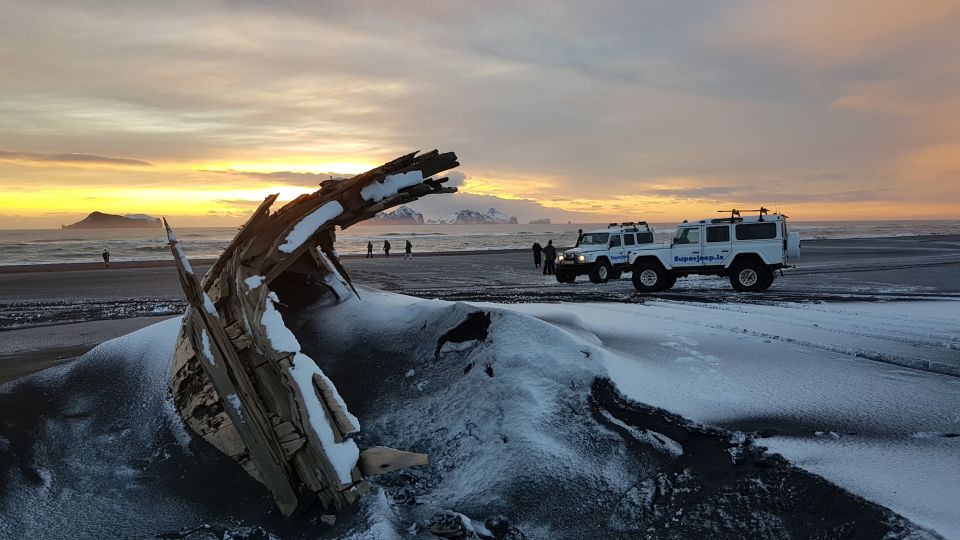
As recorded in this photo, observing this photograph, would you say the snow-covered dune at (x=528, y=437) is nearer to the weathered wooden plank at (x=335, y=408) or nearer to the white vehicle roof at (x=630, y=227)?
the weathered wooden plank at (x=335, y=408)

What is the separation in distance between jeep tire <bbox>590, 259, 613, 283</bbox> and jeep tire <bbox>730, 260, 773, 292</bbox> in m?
5.94

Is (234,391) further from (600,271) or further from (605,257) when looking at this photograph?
(605,257)

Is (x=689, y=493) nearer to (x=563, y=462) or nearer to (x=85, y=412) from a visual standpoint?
(x=563, y=462)

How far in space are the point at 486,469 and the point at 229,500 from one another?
2.62 meters

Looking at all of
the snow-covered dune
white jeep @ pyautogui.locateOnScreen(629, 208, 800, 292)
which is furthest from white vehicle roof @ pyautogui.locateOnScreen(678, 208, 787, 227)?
the snow-covered dune

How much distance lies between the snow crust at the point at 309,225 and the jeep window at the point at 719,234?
1468cm

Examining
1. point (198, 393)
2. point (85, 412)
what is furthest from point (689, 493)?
point (85, 412)

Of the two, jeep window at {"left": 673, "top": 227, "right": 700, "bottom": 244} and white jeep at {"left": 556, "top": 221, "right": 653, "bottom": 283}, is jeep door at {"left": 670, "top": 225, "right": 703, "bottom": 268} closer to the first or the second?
jeep window at {"left": 673, "top": 227, "right": 700, "bottom": 244}

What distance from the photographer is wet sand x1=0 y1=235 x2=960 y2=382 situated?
14141 millimetres

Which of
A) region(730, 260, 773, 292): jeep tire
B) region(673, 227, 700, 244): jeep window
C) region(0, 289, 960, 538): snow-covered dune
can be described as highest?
region(673, 227, 700, 244): jeep window

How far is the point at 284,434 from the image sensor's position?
5.76 m

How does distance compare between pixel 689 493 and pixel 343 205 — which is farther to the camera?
pixel 343 205

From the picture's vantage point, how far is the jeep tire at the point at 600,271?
79.8 ft

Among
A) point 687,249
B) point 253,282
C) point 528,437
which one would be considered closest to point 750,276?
point 687,249
